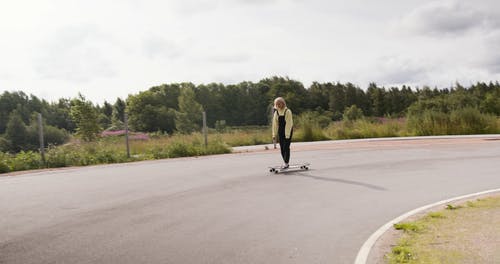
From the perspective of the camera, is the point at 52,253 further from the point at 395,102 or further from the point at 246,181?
the point at 395,102

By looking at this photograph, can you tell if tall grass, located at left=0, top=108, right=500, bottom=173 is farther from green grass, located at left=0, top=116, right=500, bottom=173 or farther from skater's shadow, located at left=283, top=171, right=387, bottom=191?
skater's shadow, located at left=283, top=171, right=387, bottom=191

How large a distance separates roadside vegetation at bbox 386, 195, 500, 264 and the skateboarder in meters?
5.70

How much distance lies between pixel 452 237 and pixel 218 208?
3.54 metres

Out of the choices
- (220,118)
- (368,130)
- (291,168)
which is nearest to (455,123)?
(368,130)

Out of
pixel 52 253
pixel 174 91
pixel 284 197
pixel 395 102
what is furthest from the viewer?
pixel 174 91

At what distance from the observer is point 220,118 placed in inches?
3565

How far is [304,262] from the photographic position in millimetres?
4453

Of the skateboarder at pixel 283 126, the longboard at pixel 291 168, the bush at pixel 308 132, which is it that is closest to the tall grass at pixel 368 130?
Answer: the bush at pixel 308 132

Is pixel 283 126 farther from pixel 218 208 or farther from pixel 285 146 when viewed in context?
pixel 218 208

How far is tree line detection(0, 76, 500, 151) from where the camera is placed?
5581 cm

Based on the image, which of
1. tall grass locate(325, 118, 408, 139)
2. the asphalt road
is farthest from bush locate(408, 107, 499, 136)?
the asphalt road

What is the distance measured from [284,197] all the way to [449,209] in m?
2.75

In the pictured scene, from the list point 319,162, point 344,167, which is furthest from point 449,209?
point 319,162

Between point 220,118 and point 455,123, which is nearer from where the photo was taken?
point 455,123
